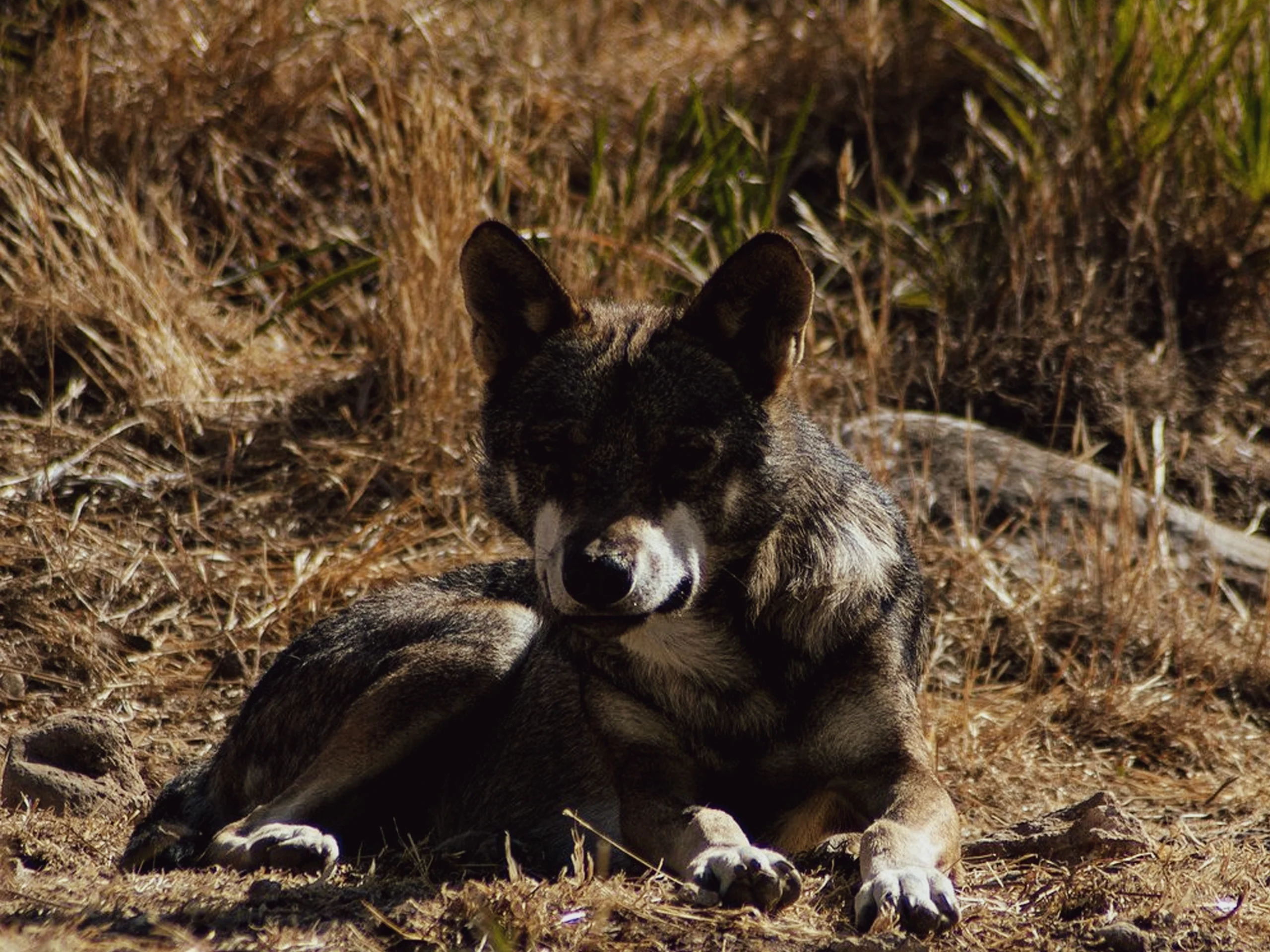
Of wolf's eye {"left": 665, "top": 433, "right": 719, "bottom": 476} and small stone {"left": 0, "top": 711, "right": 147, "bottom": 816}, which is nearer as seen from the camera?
wolf's eye {"left": 665, "top": 433, "right": 719, "bottom": 476}

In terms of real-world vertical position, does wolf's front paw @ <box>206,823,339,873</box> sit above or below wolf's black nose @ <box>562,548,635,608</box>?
below

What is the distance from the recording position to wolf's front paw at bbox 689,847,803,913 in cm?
363

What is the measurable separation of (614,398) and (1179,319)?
16.7ft

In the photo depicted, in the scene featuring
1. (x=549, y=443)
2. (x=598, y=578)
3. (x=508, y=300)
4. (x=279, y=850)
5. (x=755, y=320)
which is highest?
(x=508, y=300)

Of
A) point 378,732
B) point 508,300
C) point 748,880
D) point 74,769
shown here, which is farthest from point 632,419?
point 74,769

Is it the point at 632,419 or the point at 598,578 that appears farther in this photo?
the point at 632,419

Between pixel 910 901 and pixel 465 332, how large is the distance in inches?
164

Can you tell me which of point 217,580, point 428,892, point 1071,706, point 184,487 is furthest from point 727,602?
point 184,487

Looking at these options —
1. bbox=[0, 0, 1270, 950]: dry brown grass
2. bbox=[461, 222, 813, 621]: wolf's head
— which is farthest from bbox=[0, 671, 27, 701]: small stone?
bbox=[461, 222, 813, 621]: wolf's head

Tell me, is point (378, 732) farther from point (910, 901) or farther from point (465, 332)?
point (465, 332)

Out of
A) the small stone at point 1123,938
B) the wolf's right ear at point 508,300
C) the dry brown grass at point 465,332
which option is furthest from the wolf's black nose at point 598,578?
the small stone at point 1123,938

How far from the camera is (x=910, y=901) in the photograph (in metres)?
3.59

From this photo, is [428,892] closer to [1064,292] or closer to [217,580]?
[217,580]

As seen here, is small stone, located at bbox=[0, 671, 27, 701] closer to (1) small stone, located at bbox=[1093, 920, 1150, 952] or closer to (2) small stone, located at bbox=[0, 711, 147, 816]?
(2) small stone, located at bbox=[0, 711, 147, 816]
